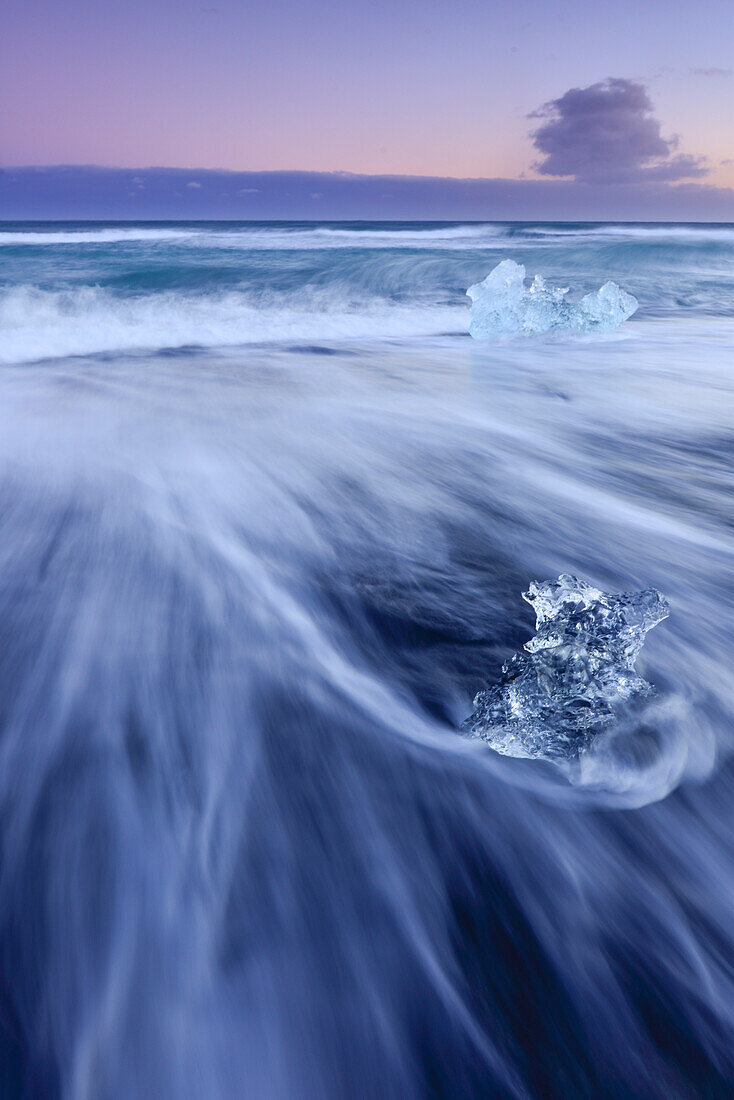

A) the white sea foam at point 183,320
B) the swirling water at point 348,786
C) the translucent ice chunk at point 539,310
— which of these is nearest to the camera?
the swirling water at point 348,786

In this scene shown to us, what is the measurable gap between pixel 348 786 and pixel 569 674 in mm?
712

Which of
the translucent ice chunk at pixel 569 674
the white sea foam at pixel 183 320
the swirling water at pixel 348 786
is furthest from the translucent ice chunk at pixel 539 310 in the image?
the translucent ice chunk at pixel 569 674

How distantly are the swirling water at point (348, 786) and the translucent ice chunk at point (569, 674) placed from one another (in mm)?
88

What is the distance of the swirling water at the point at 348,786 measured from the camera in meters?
1.35

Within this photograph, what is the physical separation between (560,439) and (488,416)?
0.74 meters

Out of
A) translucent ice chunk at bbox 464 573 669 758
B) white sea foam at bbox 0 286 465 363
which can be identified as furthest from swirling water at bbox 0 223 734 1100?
white sea foam at bbox 0 286 465 363

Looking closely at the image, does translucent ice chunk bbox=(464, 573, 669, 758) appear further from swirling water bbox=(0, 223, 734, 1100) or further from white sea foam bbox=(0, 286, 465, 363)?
white sea foam bbox=(0, 286, 465, 363)

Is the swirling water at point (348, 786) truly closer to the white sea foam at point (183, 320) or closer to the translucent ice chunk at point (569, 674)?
the translucent ice chunk at point (569, 674)

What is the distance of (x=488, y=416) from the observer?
18.3 ft

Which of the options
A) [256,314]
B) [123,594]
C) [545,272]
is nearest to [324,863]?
[123,594]

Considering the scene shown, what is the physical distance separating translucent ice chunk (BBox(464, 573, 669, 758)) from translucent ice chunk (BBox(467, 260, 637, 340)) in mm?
7712

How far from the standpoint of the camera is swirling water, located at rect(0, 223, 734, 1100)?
135cm

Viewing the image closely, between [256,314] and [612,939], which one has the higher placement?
[256,314]

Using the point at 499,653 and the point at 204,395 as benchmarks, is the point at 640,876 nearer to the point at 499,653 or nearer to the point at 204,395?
the point at 499,653
